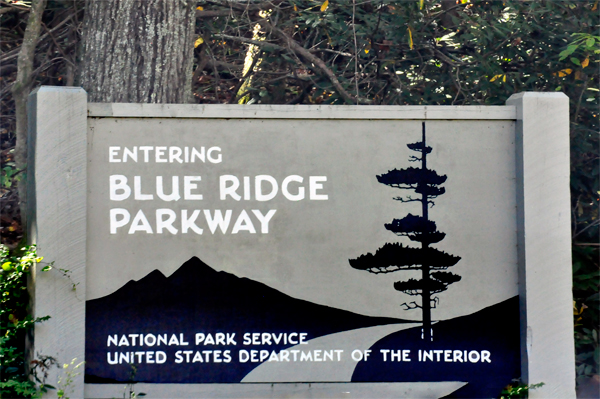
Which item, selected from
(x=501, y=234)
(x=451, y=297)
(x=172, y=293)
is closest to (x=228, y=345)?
(x=172, y=293)

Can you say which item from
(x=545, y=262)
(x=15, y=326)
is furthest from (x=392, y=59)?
(x=15, y=326)

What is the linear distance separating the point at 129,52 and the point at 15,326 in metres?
2.18

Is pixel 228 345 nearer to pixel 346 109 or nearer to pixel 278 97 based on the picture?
pixel 346 109

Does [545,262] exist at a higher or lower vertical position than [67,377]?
higher

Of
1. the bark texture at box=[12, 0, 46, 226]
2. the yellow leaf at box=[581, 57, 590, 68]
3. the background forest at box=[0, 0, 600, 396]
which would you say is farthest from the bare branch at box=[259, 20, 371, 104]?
the bark texture at box=[12, 0, 46, 226]

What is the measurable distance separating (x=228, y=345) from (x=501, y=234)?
185 centimetres

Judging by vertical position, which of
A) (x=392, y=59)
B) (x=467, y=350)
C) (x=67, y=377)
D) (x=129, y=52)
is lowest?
(x=67, y=377)

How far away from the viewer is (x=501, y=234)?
4137 millimetres

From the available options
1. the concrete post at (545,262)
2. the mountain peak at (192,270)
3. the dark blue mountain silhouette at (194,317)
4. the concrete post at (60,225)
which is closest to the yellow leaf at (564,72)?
the concrete post at (545,262)

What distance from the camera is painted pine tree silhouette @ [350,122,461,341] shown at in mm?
4094

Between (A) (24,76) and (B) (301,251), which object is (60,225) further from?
(A) (24,76)

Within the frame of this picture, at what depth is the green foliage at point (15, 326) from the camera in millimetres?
3893

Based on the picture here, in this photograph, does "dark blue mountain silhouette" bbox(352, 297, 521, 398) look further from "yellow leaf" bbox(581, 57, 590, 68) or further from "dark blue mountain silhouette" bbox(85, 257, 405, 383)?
"yellow leaf" bbox(581, 57, 590, 68)

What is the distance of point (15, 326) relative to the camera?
13.1 feet
